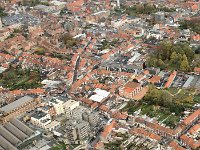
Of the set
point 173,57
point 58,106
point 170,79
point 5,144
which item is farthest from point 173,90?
point 5,144

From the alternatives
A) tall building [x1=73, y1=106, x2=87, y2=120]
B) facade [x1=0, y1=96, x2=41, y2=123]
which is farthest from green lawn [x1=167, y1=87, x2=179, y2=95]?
facade [x1=0, y1=96, x2=41, y2=123]

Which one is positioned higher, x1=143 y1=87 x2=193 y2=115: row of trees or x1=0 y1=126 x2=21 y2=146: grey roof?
x1=143 y1=87 x2=193 y2=115: row of trees

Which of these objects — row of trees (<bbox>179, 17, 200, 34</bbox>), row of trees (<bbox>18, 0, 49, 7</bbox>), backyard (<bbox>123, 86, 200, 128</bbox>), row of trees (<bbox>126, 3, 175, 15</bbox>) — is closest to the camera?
backyard (<bbox>123, 86, 200, 128</bbox>)

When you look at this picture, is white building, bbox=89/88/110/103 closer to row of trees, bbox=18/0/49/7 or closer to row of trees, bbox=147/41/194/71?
row of trees, bbox=147/41/194/71

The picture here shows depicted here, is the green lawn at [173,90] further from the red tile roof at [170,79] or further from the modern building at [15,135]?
the modern building at [15,135]

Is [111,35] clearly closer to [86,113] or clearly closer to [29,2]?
[86,113]

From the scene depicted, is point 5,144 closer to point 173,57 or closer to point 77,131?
point 77,131
